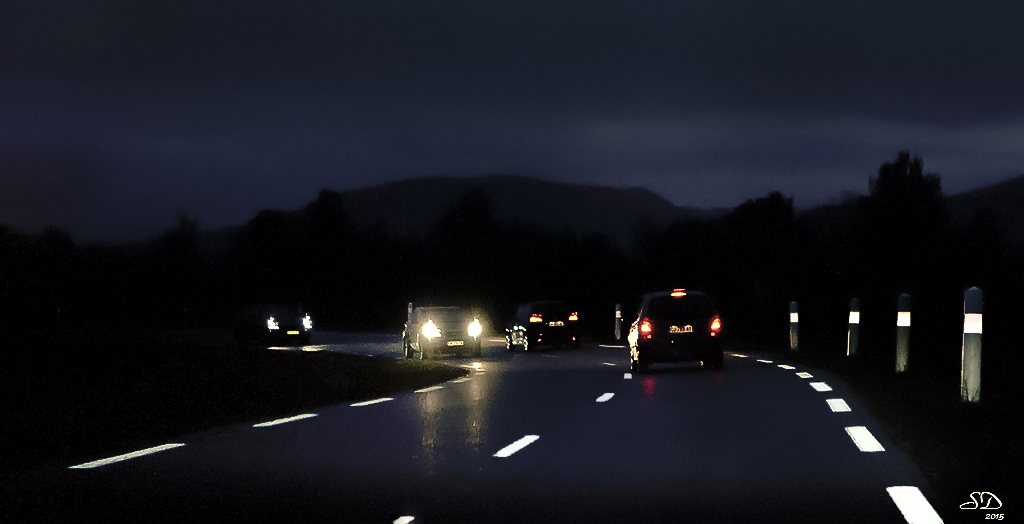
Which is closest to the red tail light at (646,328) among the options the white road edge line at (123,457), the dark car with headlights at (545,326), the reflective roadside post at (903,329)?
the reflective roadside post at (903,329)

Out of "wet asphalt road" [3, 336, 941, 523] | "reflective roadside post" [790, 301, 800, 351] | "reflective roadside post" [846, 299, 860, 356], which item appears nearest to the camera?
"wet asphalt road" [3, 336, 941, 523]

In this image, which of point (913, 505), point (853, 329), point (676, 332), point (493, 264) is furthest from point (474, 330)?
point (493, 264)

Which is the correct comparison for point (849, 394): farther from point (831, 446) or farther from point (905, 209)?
point (905, 209)

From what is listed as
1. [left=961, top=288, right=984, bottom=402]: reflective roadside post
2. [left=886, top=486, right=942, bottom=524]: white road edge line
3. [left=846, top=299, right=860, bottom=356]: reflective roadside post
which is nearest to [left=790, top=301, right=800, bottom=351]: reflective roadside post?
[left=846, top=299, right=860, bottom=356]: reflective roadside post

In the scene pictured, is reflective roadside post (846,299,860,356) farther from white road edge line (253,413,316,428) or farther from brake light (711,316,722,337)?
white road edge line (253,413,316,428)

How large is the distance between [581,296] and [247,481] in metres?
57.8

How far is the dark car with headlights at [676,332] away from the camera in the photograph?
937 inches

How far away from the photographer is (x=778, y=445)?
442 inches

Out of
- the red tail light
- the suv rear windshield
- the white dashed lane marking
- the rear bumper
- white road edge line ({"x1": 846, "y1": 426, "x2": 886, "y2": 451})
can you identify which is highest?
the suv rear windshield

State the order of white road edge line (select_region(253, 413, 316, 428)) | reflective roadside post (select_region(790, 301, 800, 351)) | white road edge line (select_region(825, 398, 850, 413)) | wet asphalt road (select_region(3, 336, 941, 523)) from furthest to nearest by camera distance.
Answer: reflective roadside post (select_region(790, 301, 800, 351)) < white road edge line (select_region(825, 398, 850, 413)) < white road edge line (select_region(253, 413, 316, 428)) < wet asphalt road (select_region(3, 336, 941, 523))

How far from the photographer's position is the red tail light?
78.1 ft

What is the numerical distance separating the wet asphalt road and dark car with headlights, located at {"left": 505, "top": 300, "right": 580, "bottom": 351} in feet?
71.5

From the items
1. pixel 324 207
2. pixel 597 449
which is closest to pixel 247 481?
pixel 597 449

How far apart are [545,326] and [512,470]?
28803 mm
